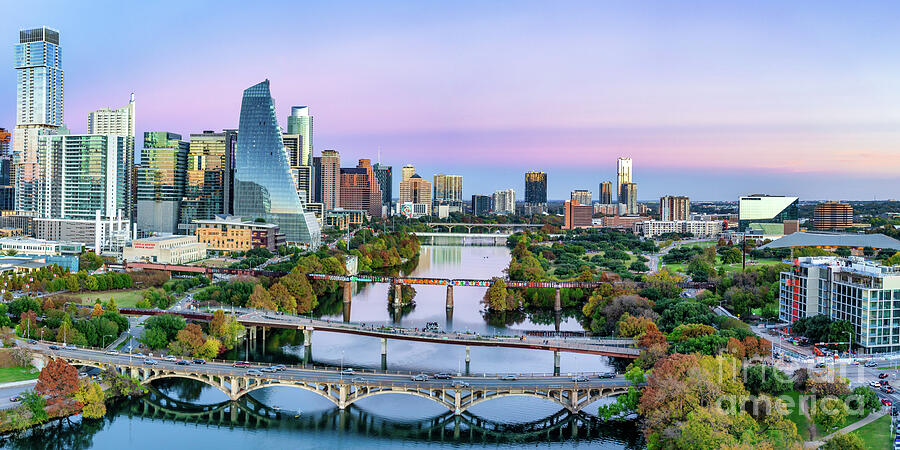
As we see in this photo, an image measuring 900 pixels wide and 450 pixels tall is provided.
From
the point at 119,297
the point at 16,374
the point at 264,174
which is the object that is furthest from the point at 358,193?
the point at 16,374

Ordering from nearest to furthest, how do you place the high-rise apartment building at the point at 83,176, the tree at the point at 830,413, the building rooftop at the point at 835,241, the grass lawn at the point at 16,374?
the tree at the point at 830,413 < the grass lawn at the point at 16,374 < the building rooftop at the point at 835,241 < the high-rise apartment building at the point at 83,176

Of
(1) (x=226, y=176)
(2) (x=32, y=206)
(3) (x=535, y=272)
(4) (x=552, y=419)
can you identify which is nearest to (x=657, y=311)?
(4) (x=552, y=419)

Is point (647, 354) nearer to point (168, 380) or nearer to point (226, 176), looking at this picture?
point (168, 380)

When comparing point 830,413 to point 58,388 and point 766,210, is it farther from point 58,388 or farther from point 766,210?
point 766,210

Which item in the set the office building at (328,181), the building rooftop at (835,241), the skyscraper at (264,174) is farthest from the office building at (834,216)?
the office building at (328,181)

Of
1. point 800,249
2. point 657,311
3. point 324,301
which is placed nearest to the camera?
point 657,311

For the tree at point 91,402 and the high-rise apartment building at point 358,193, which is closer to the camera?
the tree at point 91,402

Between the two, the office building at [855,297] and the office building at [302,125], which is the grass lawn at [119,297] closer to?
the office building at [855,297]
